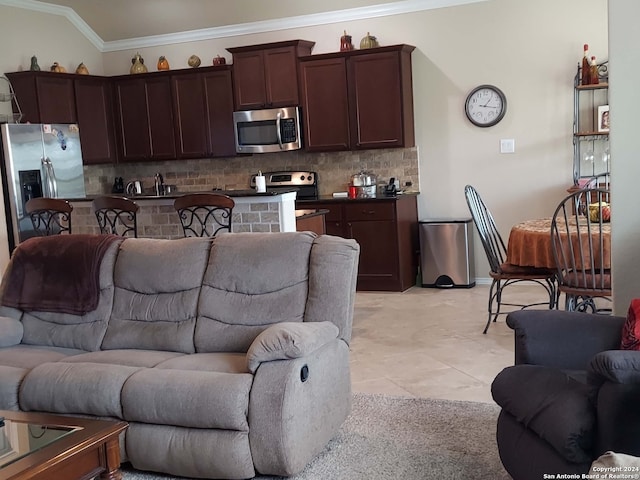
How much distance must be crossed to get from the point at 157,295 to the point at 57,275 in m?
0.61

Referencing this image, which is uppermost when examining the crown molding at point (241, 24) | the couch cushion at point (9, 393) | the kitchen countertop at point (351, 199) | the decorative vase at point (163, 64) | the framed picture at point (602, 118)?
the crown molding at point (241, 24)

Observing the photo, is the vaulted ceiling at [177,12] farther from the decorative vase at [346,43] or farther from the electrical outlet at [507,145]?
the electrical outlet at [507,145]

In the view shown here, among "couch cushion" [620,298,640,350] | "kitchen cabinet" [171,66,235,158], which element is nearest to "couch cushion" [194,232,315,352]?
"couch cushion" [620,298,640,350]

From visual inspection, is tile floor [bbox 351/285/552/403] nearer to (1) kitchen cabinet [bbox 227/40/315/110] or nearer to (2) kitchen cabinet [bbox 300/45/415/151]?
(2) kitchen cabinet [bbox 300/45/415/151]

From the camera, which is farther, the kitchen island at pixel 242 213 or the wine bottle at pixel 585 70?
the wine bottle at pixel 585 70

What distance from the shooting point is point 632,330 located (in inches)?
97.7

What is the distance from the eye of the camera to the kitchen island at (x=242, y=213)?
452 cm

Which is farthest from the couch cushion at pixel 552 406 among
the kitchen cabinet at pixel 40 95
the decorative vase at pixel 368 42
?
the kitchen cabinet at pixel 40 95

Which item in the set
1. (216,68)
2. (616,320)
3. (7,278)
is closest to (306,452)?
(616,320)

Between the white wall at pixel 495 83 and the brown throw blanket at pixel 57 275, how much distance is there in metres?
3.78

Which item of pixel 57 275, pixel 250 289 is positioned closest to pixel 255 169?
pixel 57 275

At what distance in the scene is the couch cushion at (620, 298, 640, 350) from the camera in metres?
2.44

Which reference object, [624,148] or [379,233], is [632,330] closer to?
[624,148]

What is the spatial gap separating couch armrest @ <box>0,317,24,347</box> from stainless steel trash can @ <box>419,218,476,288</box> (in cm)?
388
